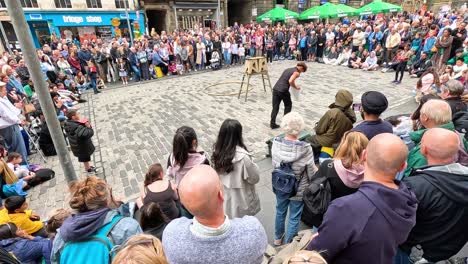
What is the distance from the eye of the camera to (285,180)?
289cm

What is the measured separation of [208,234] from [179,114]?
7.08 meters

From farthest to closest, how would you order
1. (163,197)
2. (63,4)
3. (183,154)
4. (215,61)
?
1. (63,4)
2. (215,61)
3. (183,154)
4. (163,197)

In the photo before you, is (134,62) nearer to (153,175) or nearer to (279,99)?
(279,99)

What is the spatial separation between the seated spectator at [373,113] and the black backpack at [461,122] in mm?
1194

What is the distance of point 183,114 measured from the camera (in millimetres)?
8195

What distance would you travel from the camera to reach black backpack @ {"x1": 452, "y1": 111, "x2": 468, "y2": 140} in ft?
11.4

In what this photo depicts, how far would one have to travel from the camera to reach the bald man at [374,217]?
1.56 metres

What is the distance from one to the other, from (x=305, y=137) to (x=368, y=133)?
1885 mm

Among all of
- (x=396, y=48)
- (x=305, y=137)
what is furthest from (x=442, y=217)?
(x=396, y=48)

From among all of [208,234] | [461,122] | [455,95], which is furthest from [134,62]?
[208,234]

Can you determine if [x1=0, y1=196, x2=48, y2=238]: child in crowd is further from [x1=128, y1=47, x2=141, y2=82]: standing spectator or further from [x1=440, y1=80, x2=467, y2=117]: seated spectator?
[x1=128, y1=47, x2=141, y2=82]: standing spectator

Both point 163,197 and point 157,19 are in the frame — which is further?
point 157,19

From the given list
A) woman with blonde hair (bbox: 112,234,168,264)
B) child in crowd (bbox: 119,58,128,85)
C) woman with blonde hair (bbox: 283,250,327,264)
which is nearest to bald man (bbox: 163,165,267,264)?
woman with blonde hair (bbox: 112,234,168,264)

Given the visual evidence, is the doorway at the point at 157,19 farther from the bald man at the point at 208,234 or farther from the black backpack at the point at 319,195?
the bald man at the point at 208,234
